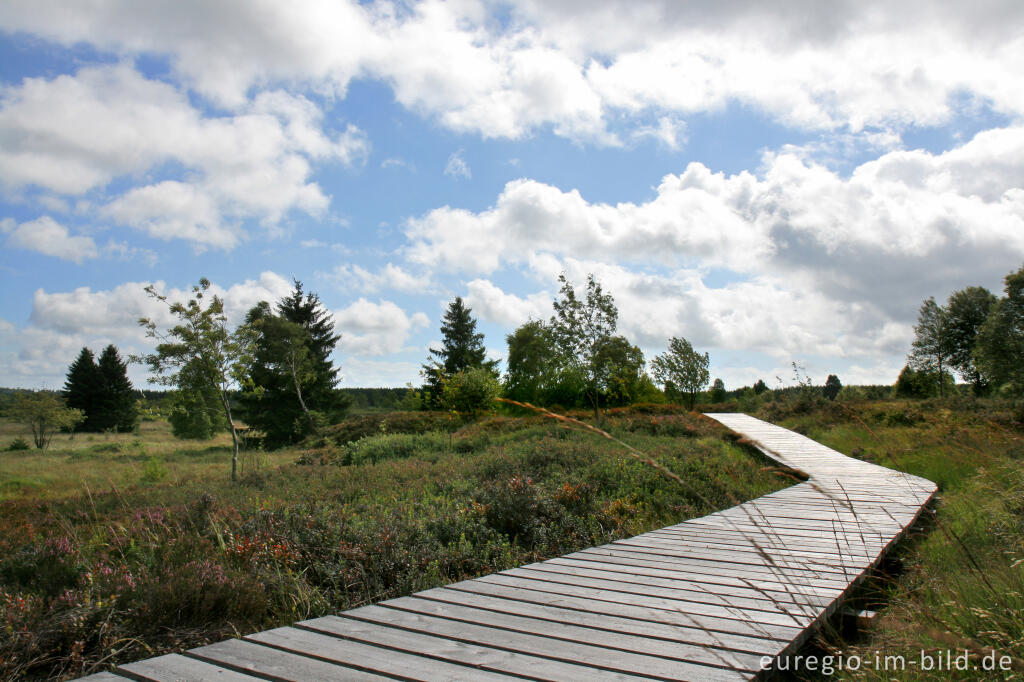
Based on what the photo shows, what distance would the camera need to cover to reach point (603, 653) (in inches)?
89.1

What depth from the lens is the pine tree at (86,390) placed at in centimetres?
4731

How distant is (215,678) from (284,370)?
1409 inches

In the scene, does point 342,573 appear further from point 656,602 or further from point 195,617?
point 656,602

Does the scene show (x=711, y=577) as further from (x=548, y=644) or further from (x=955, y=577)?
(x=548, y=644)

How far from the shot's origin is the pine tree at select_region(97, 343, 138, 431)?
1871 inches

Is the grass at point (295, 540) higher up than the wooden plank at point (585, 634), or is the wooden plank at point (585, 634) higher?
the wooden plank at point (585, 634)

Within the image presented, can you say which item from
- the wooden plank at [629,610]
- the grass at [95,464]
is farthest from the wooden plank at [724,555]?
the grass at [95,464]

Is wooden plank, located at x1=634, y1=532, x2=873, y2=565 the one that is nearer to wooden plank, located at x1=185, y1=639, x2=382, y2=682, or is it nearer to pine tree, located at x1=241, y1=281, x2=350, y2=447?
wooden plank, located at x1=185, y1=639, x2=382, y2=682

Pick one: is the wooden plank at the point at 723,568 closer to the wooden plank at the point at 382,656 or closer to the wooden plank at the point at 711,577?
the wooden plank at the point at 711,577

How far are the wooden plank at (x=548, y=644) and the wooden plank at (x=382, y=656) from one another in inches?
4.9

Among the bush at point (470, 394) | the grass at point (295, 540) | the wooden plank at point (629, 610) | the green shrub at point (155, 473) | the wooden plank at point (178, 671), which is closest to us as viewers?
the wooden plank at point (178, 671)

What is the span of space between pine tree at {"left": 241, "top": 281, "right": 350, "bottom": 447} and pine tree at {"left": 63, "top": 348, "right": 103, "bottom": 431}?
66.1 feet

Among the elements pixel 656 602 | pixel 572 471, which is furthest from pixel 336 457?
pixel 656 602

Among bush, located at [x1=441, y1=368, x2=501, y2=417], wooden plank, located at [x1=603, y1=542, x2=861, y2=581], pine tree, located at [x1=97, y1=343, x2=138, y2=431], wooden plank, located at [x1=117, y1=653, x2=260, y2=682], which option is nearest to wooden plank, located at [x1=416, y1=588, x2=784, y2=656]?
wooden plank, located at [x1=117, y1=653, x2=260, y2=682]
